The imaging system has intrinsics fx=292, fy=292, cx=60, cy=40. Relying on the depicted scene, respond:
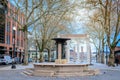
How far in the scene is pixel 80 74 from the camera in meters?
25.5

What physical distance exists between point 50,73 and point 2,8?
46.4m

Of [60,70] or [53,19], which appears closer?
[60,70]

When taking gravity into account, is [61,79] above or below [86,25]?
below

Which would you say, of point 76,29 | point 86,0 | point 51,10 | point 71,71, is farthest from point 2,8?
point 71,71

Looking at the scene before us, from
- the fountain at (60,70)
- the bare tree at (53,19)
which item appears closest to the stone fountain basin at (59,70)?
the fountain at (60,70)

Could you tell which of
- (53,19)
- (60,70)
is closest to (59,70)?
(60,70)

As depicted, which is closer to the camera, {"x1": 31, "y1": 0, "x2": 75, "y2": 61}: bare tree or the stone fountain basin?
the stone fountain basin

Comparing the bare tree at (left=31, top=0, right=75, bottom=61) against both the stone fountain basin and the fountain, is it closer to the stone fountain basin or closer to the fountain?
the fountain

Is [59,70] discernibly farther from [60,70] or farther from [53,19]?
[53,19]

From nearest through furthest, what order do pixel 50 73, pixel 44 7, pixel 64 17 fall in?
pixel 50 73 < pixel 44 7 < pixel 64 17

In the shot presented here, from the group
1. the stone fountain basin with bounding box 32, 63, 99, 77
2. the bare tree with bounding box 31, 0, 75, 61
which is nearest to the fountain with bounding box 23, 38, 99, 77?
the stone fountain basin with bounding box 32, 63, 99, 77

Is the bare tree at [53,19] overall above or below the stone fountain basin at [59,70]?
above

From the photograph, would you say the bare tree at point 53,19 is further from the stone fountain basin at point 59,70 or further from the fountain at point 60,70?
the stone fountain basin at point 59,70

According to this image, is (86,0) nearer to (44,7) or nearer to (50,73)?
(44,7)
